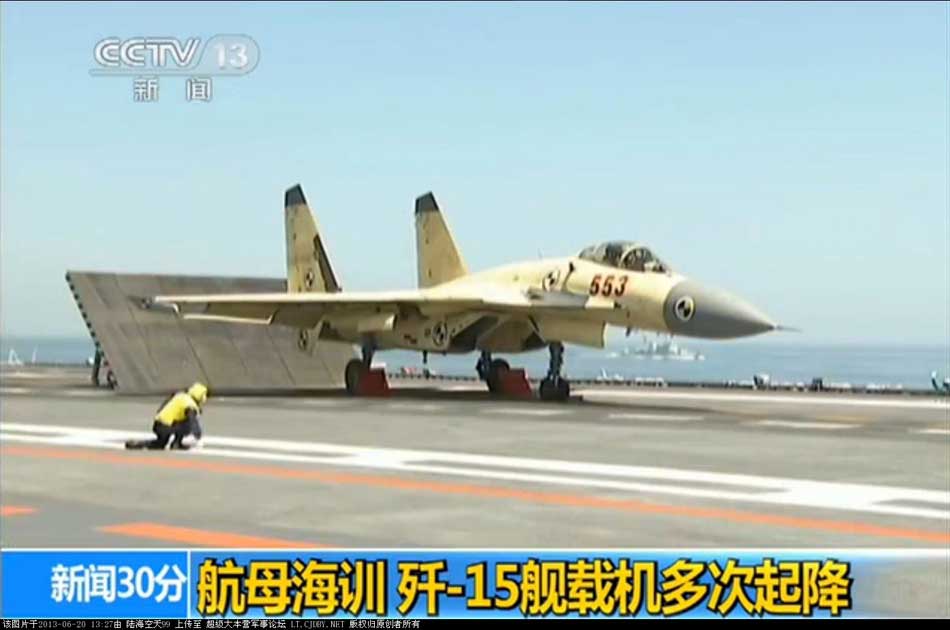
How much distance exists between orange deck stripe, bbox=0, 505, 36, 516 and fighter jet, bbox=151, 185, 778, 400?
1757 centimetres

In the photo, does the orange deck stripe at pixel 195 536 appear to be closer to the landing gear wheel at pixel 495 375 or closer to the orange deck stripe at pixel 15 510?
the orange deck stripe at pixel 15 510

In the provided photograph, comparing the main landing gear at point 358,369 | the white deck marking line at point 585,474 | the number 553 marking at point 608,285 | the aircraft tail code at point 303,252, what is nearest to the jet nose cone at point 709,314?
the number 553 marking at point 608,285

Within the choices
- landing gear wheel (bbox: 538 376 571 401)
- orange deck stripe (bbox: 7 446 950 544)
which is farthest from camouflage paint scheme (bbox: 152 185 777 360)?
orange deck stripe (bbox: 7 446 950 544)

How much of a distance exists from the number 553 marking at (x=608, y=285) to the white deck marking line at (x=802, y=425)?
18.6 ft

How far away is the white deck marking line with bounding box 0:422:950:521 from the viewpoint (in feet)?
40.6

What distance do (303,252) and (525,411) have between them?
17.0 m

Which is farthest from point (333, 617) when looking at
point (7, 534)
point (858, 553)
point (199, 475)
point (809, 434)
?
point (809, 434)

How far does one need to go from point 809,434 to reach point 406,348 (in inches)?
602

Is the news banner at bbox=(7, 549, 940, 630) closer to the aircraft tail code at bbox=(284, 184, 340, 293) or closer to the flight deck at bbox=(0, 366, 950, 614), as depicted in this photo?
the flight deck at bbox=(0, 366, 950, 614)

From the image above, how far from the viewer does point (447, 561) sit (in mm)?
7207

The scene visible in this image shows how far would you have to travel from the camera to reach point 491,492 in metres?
12.9

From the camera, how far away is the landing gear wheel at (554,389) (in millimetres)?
30438

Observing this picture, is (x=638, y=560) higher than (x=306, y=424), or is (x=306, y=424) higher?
(x=306, y=424)

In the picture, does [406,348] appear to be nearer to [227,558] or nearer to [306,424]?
[306,424]
